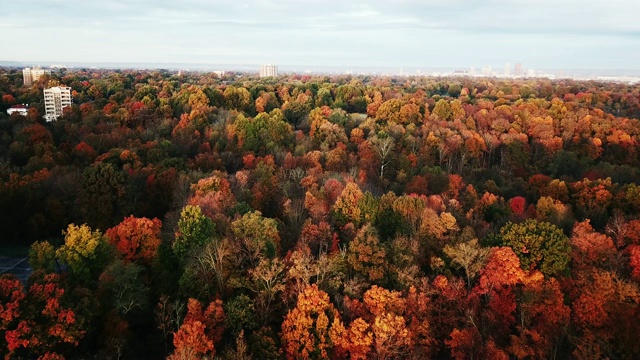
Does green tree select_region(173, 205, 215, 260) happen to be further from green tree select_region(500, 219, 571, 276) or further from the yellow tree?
green tree select_region(500, 219, 571, 276)

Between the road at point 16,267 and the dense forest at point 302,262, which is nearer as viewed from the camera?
the dense forest at point 302,262

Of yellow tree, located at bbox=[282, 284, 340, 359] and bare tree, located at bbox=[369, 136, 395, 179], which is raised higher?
bare tree, located at bbox=[369, 136, 395, 179]

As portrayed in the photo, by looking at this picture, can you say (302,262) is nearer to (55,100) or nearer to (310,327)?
(310,327)

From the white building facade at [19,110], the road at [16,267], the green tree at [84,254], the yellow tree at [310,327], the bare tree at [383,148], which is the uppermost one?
the white building facade at [19,110]

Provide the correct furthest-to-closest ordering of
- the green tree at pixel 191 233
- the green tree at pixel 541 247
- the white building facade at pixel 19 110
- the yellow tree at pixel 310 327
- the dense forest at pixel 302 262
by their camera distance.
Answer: the white building facade at pixel 19 110 < the green tree at pixel 191 233 < the green tree at pixel 541 247 < the dense forest at pixel 302 262 < the yellow tree at pixel 310 327

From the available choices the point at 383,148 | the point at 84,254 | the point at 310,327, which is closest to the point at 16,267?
the point at 84,254

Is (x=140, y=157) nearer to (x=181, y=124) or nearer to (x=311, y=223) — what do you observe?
(x=181, y=124)

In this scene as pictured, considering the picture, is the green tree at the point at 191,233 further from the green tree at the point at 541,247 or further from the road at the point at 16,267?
the green tree at the point at 541,247

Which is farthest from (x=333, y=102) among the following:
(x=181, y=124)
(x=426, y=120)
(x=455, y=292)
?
(x=455, y=292)

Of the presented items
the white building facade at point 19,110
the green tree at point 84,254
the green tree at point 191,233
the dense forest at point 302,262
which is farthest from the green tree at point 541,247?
the white building facade at point 19,110

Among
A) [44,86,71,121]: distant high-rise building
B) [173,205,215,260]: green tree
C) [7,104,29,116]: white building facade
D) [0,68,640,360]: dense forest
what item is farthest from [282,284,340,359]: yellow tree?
[44,86,71,121]: distant high-rise building

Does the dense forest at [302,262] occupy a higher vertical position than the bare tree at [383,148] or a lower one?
lower
